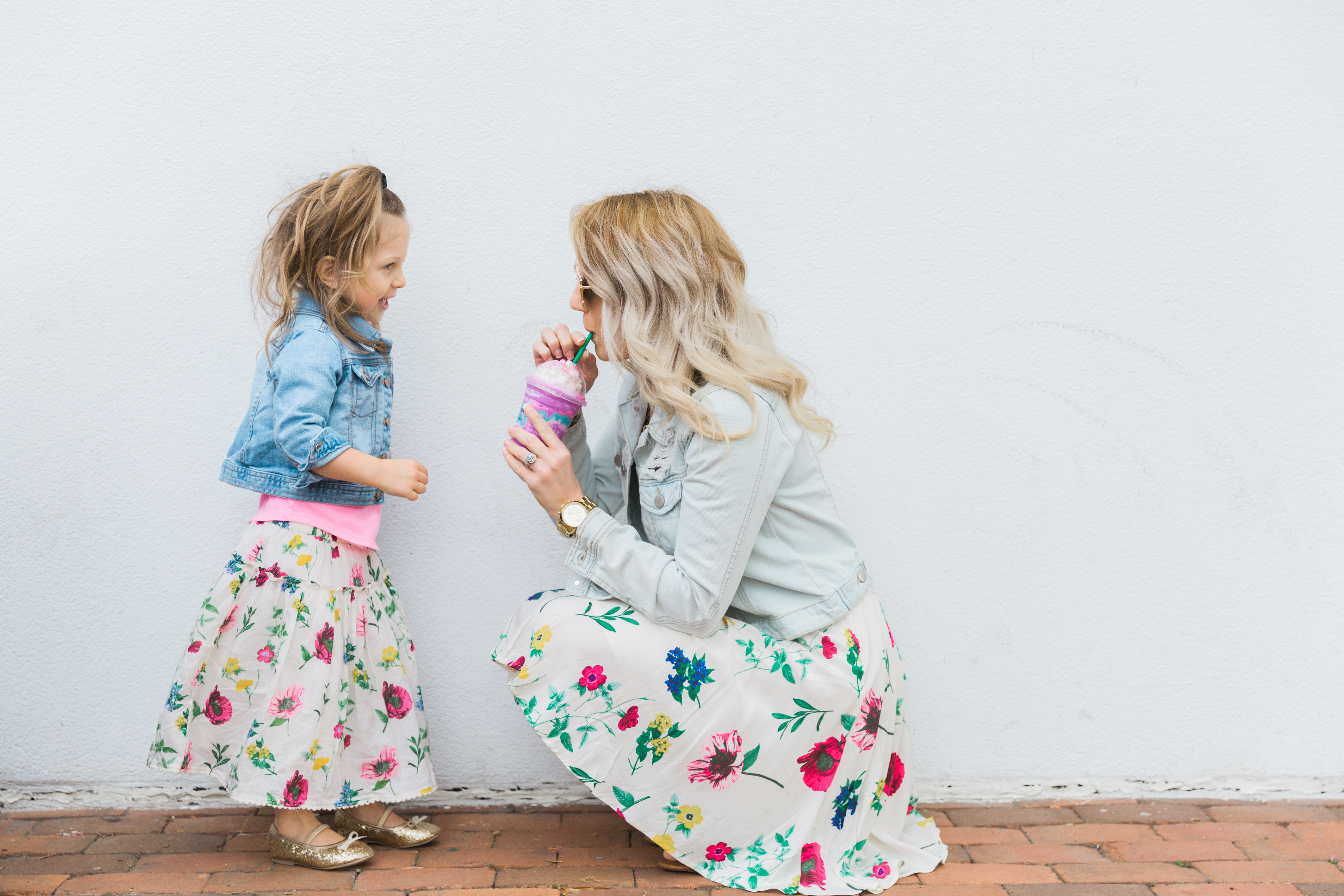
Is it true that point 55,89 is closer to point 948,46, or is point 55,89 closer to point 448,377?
point 448,377

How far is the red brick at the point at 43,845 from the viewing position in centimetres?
231

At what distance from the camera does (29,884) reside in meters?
2.13

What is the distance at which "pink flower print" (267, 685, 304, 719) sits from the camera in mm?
2107

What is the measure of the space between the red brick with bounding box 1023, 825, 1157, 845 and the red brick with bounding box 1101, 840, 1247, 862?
26mm

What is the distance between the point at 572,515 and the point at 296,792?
0.85 m

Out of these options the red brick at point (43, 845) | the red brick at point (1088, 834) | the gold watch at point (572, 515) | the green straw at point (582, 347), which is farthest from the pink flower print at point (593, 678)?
the red brick at point (43, 845)

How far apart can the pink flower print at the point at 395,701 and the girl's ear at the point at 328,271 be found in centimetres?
92

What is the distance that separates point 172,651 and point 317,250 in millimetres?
1159

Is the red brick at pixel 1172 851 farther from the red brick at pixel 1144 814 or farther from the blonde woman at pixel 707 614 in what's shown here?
the blonde woman at pixel 707 614

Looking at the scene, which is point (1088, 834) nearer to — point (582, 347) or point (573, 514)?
point (573, 514)

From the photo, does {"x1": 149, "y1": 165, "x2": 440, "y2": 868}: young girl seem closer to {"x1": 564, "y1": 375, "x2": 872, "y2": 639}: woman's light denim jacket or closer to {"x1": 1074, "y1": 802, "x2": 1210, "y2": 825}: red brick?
{"x1": 564, "y1": 375, "x2": 872, "y2": 639}: woman's light denim jacket

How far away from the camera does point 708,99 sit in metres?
2.46

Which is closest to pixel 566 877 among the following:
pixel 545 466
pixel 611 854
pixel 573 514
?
pixel 611 854

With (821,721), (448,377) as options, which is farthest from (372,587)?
(821,721)
